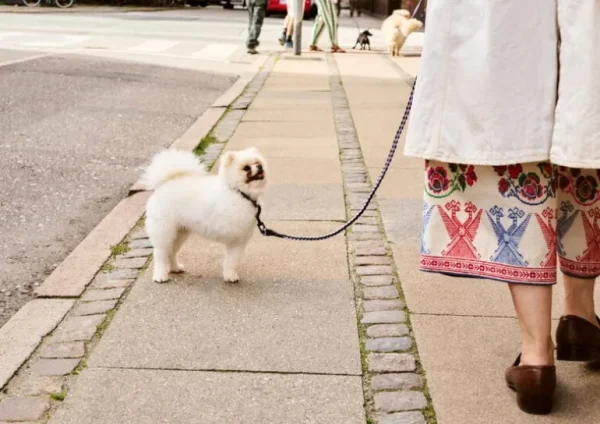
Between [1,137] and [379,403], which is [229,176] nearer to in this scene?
[379,403]

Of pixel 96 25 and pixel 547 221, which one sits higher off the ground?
pixel 547 221

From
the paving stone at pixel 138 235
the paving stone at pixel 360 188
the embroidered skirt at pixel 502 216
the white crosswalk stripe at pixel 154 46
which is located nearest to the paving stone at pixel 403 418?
the embroidered skirt at pixel 502 216

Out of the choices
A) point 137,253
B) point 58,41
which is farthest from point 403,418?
point 58,41

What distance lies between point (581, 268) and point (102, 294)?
203 centimetres

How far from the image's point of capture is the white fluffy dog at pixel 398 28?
16781mm

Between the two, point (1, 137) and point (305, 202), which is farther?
point (1, 137)

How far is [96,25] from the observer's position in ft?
76.9

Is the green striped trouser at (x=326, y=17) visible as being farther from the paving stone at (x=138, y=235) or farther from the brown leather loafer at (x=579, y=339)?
the brown leather loafer at (x=579, y=339)

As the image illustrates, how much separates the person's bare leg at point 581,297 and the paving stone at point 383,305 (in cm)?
83

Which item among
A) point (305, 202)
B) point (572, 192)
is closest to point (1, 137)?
point (305, 202)

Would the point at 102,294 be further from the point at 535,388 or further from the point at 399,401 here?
the point at 535,388

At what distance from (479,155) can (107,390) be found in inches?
55.8

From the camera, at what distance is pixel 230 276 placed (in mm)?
4234

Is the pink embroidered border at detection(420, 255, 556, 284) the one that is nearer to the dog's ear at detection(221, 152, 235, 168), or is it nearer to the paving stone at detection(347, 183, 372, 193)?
the dog's ear at detection(221, 152, 235, 168)
